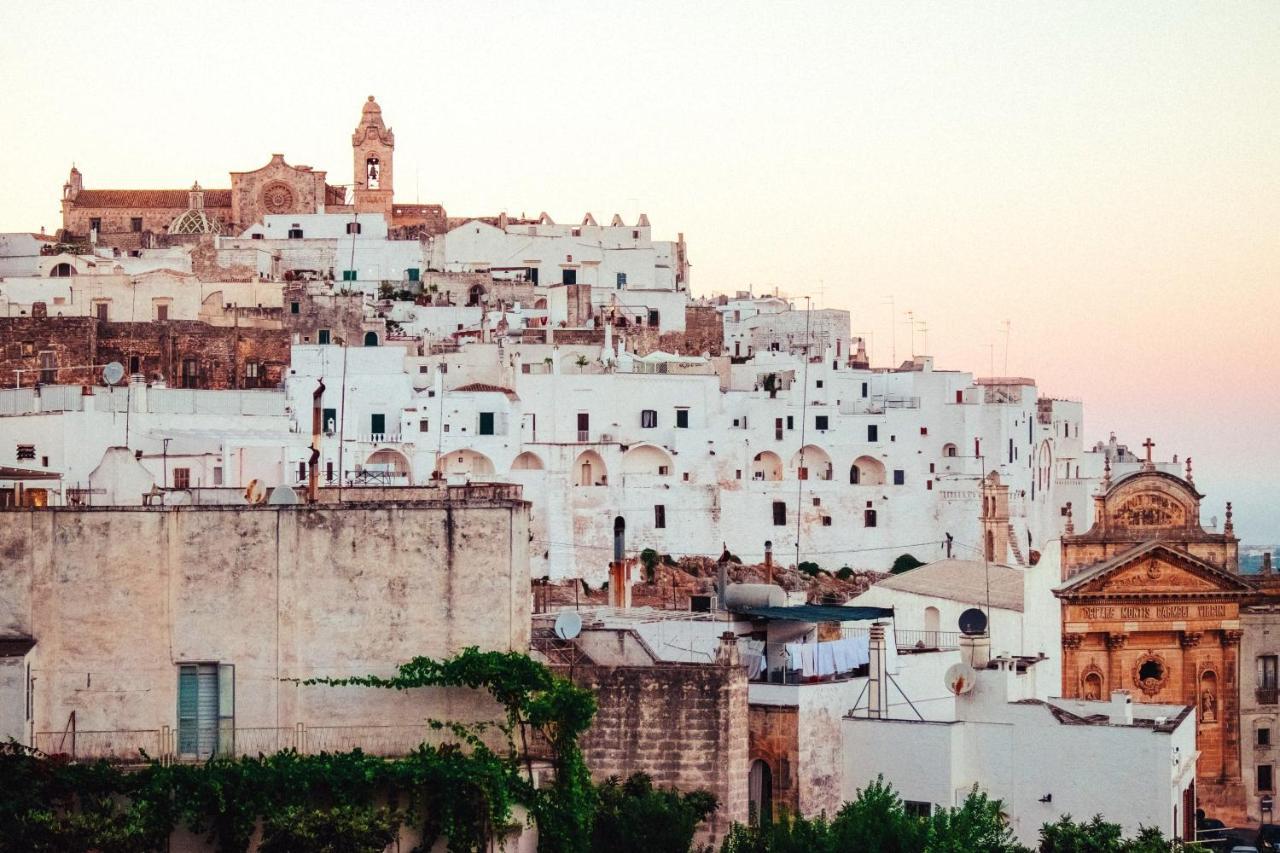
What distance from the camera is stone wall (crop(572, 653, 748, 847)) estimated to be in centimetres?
2431

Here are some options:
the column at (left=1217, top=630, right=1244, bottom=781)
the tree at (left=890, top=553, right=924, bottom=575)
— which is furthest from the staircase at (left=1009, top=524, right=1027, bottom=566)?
the column at (left=1217, top=630, right=1244, bottom=781)

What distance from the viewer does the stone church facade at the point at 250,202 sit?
84.1 meters

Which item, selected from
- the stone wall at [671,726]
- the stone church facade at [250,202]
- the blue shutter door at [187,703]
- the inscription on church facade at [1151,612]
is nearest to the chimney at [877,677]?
the stone wall at [671,726]

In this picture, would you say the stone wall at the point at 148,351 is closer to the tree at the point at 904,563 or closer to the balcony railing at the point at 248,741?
the tree at the point at 904,563

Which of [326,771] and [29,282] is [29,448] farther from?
[326,771]

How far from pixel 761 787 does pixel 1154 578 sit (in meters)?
20.2

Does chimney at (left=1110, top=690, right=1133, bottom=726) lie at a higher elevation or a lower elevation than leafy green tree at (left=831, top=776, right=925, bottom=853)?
higher

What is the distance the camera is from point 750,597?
29344mm

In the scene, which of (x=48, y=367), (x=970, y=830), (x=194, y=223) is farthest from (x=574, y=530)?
(x=970, y=830)

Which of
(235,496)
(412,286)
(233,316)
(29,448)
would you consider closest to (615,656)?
(235,496)

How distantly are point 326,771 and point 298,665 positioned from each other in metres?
1.19

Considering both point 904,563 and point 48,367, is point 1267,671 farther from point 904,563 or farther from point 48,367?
point 48,367

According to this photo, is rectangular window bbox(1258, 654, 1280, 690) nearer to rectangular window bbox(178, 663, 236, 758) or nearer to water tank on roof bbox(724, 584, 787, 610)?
water tank on roof bbox(724, 584, 787, 610)

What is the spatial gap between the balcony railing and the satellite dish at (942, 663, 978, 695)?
8937 millimetres
